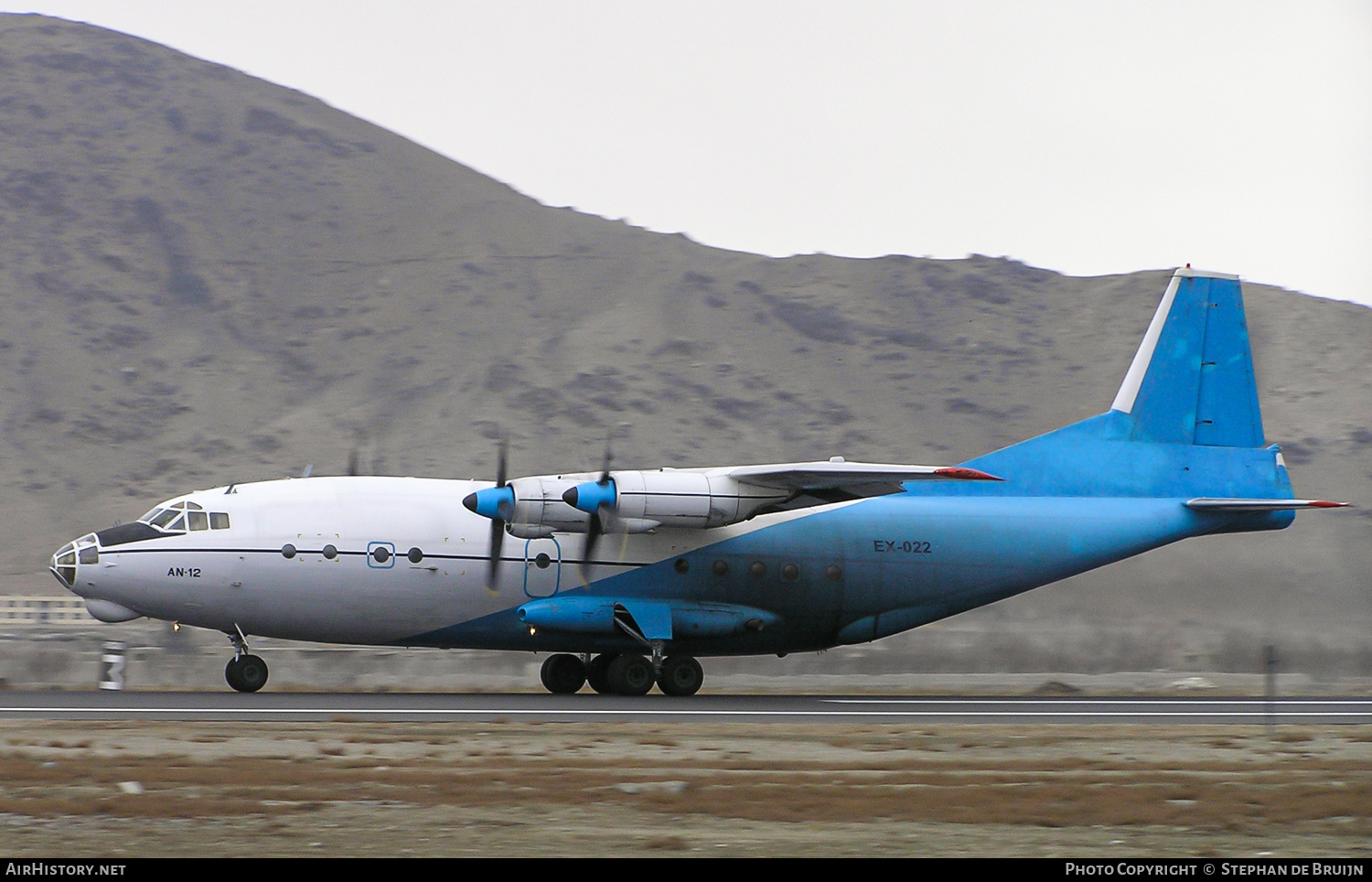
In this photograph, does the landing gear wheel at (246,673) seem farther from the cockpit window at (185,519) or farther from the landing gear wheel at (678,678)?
the landing gear wheel at (678,678)

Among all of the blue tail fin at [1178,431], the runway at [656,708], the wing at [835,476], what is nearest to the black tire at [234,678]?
the runway at [656,708]

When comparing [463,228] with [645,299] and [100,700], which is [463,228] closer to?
[645,299]

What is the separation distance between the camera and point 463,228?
285ft

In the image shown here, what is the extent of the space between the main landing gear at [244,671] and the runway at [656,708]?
246mm

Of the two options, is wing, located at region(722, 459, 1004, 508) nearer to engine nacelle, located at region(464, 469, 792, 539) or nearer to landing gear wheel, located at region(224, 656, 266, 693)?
engine nacelle, located at region(464, 469, 792, 539)

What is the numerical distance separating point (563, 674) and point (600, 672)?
87cm

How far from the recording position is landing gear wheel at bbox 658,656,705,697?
25.4 metres

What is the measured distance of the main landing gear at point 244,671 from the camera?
78.0 ft

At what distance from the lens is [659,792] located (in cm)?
1323

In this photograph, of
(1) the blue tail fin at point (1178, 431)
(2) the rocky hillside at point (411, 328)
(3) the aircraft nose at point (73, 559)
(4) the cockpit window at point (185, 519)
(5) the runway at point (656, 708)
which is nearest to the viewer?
(5) the runway at point (656, 708)

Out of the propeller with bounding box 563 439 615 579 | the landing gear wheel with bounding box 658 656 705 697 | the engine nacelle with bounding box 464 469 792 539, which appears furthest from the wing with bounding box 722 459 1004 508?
the landing gear wheel with bounding box 658 656 705 697

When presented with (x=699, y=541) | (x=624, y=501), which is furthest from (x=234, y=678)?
(x=699, y=541)

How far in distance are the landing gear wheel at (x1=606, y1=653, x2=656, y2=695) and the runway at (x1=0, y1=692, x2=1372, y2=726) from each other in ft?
1.03

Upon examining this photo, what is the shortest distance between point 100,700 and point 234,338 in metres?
57.6
